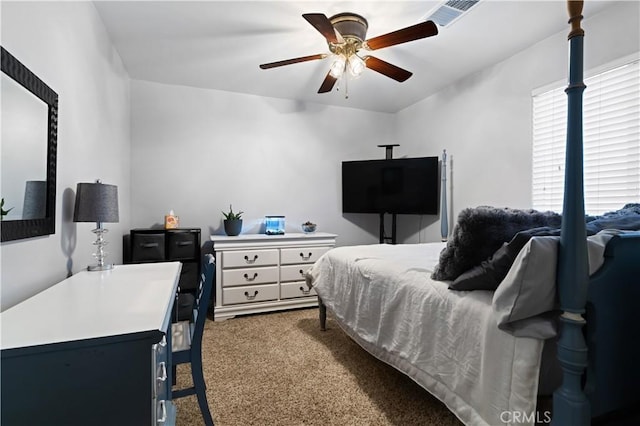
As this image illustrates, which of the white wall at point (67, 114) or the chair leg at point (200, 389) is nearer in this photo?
the white wall at point (67, 114)

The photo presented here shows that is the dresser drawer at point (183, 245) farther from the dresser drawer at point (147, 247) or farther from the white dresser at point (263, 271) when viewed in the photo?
the white dresser at point (263, 271)

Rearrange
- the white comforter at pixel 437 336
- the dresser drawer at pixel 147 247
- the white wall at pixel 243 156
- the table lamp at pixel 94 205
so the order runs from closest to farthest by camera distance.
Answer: the white comforter at pixel 437 336
the table lamp at pixel 94 205
the dresser drawer at pixel 147 247
the white wall at pixel 243 156

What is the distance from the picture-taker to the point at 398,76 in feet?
8.28

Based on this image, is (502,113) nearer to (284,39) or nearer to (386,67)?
(386,67)

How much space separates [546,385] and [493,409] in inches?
7.8

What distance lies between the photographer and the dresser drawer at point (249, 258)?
3176 millimetres

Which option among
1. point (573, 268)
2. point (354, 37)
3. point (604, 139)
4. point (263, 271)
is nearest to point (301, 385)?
point (263, 271)

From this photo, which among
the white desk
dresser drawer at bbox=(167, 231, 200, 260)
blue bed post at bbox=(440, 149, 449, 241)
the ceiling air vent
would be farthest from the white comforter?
the ceiling air vent

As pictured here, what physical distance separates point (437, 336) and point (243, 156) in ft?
10.1

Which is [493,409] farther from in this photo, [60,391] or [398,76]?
[398,76]

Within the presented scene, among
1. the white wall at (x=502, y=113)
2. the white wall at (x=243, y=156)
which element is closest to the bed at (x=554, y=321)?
the white wall at (x=502, y=113)

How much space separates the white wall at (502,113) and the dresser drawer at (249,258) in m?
2.02

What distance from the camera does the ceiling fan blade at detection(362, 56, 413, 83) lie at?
2316 mm

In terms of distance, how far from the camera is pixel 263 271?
10.9 ft
